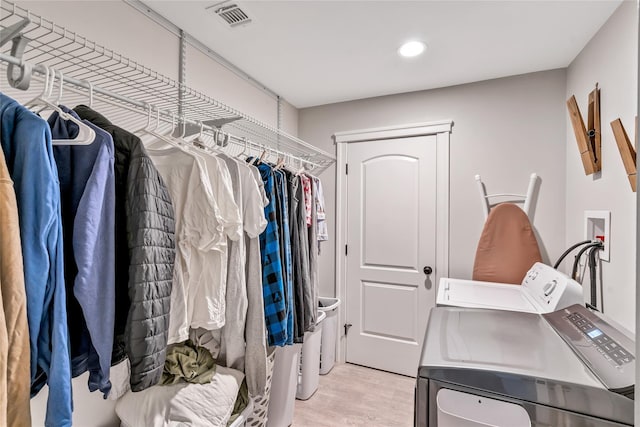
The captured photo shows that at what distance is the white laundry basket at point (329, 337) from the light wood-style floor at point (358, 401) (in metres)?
0.08

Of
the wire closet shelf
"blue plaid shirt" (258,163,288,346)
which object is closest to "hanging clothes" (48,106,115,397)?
the wire closet shelf

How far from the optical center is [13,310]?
65 centimetres

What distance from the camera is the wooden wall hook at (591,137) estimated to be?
1.62 metres

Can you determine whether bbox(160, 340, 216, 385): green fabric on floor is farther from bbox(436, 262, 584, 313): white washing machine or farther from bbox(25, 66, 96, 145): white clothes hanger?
bbox(436, 262, 584, 313): white washing machine

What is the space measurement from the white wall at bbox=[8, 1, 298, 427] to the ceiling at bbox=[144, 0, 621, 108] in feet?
0.37

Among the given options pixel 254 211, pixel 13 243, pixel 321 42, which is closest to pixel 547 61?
pixel 321 42

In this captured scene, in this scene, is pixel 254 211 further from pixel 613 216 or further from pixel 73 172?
pixel 613 216

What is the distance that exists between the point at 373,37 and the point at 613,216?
1.52 m

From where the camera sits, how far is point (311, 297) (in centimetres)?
183

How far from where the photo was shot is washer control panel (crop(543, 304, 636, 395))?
0.81m

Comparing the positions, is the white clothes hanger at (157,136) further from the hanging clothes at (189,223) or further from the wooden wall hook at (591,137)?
the wooden wall hook at (591,137)

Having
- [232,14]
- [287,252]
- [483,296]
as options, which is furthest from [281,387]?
[232,14]

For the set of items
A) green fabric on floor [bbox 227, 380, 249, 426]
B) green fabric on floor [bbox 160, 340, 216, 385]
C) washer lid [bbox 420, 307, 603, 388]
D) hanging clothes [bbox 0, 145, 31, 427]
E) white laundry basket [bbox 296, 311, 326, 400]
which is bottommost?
white laundry basket [bbox 296, 311, 326, 400]

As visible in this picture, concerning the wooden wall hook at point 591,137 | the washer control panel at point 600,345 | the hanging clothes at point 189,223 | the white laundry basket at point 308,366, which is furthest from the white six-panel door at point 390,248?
the hanging clothes at point 189,223
